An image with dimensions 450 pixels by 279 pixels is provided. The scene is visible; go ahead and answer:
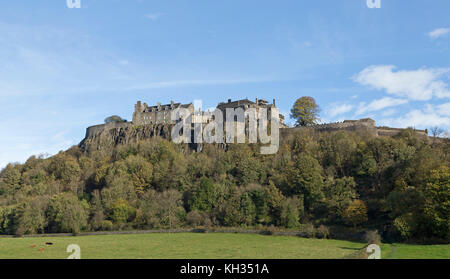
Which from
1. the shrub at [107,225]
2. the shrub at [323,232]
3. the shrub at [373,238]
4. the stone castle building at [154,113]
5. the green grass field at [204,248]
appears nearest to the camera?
the green grass field at [204,248]

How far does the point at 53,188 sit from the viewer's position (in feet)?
234

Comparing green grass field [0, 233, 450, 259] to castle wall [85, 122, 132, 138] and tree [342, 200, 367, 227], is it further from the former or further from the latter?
castle wall [85, 122, 132, 138]

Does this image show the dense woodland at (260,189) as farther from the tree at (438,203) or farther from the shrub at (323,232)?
the shrub at (323,232)

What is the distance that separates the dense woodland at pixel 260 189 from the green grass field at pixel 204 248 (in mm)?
4401

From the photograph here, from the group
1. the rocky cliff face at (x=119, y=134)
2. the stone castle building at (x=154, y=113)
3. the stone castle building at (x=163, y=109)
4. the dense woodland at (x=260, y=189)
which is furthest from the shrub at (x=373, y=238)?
the stone castle building at (x=154, y=113)

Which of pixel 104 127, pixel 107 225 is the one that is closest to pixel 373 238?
pixel 107 225

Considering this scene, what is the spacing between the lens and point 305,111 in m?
80.2

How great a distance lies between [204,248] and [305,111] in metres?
48.9

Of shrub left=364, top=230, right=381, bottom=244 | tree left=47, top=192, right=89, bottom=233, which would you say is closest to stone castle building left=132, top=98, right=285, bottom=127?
tree left=47, top=192, right=89, bottom=233

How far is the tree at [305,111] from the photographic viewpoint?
79.8 metres

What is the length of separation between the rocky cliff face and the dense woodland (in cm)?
1099

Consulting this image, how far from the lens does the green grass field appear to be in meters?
32.1

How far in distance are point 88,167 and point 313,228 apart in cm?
4940
